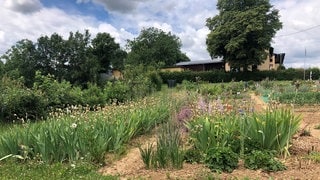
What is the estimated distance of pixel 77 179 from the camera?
498 centimetres

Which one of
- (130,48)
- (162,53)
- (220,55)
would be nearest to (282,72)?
(220,55)

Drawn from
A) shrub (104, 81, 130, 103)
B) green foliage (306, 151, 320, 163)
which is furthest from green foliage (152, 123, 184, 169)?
shrub (104, 81, 130, 103)

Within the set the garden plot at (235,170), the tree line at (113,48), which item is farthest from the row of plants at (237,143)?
the tree line at (113,48)

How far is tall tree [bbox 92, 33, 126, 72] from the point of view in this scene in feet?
180

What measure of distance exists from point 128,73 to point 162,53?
159 ft

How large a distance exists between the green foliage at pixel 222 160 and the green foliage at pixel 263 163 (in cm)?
19

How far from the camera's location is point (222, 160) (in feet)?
16.7

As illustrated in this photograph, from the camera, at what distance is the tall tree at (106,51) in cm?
5497

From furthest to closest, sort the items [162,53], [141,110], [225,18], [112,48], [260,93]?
[162,53]
[112,48]
[225,18]
[260,93]
[141,110]

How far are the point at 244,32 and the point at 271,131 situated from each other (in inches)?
1577

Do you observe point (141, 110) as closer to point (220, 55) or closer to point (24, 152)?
point (24, 152)

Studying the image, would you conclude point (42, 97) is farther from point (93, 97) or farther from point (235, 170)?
point (235, 170)

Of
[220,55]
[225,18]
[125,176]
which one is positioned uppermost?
[225,18]

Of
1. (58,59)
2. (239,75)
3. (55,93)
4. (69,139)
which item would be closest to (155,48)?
(58,59)
